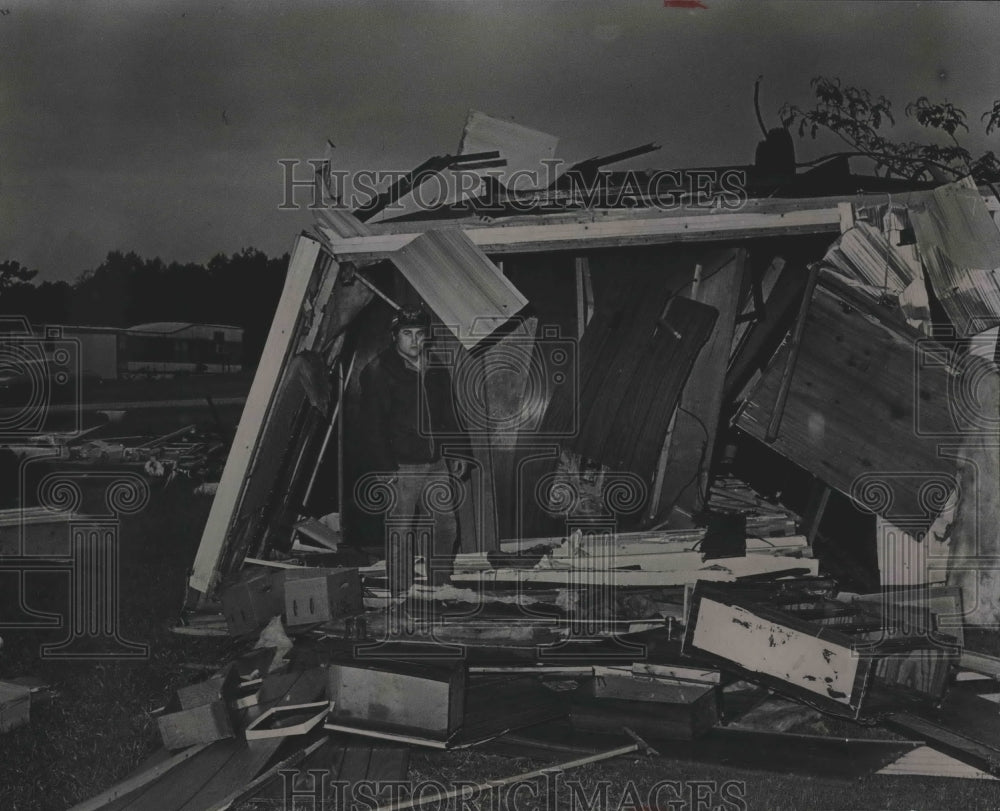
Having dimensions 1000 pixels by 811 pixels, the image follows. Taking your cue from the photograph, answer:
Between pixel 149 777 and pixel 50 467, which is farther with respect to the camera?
pixel 50 467

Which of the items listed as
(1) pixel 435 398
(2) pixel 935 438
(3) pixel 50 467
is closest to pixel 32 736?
(1) pixel 435 398

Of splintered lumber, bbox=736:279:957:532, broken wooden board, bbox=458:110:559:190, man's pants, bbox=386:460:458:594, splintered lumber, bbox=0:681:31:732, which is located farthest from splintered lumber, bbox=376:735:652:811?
broken wooden board, bbox=458:110:559:190

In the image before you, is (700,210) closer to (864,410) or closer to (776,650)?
(864,410)

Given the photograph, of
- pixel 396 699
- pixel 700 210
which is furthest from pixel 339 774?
pixel 700 210

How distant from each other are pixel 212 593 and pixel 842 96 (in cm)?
912

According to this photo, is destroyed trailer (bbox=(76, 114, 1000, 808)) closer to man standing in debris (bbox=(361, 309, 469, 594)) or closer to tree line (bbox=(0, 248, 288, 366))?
man standing in debris (bbox=(361, 309, 469, 594))

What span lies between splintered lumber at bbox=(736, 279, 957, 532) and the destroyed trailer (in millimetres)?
16

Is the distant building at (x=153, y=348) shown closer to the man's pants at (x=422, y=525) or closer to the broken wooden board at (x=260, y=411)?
the broken wooden board at (x=260, y=411)

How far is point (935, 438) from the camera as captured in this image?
6.14 metres

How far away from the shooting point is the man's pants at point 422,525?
22.0 feet

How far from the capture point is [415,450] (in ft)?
21.9

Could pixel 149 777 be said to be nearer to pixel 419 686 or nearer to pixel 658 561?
A: pixel 419 686

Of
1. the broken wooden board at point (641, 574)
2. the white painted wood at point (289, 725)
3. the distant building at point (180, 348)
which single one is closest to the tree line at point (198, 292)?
the distant building at point (180, 348)

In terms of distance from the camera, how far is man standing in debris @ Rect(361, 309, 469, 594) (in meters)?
6.66
